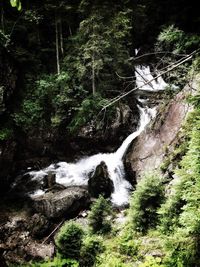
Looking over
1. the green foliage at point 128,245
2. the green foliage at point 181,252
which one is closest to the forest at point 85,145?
the green foliage at point 128,245

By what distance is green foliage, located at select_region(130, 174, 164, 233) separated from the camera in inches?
328

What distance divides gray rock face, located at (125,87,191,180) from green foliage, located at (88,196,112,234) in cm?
396

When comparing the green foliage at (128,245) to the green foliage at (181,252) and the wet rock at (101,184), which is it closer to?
the green foliage at (181,252)

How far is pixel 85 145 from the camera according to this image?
57.1ft

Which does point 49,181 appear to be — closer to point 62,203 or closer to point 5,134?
point 62,203

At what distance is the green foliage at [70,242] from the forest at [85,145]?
0.03m

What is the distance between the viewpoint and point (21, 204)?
13945 mm

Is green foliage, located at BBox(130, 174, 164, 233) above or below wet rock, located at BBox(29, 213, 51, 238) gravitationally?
above

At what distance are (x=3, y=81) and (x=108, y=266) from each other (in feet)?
38.7

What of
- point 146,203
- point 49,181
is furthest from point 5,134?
point 146,203

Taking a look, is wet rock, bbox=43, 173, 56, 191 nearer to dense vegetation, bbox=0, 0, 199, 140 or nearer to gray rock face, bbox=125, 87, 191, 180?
dense vegetation, bbox=0, 0, 199, 140

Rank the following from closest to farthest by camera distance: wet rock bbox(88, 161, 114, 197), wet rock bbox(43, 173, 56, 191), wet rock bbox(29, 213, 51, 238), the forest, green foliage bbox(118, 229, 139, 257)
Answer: green foliage bbox(118, 229, 139, 257) < the forest < wet rock bbox(29, 213, 51, 238) < wet rock bbox(88, 161, 114, 197) < wet rock bbox(43, 173, 56, 191)

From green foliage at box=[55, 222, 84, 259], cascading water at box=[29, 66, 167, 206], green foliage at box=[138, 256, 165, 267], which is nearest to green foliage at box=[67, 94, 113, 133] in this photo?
cascading water at box=[29, 66, 167, 206]

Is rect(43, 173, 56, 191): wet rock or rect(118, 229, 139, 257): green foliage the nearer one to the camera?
rect(118, 229, 139, 257): green foliage
